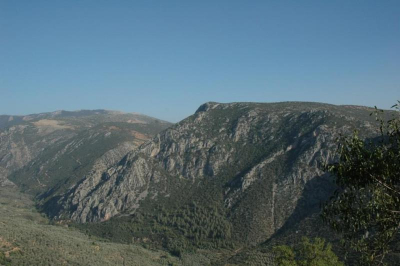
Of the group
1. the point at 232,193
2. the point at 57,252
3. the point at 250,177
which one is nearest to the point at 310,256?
the point at 57,252

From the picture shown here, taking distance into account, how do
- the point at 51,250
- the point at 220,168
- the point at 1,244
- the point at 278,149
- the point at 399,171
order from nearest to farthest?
the point at 399,171
the point at 1,244
the point at 51,250
the point at 278,149
the point at 220,168

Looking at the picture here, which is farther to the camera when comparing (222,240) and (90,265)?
(222,240)

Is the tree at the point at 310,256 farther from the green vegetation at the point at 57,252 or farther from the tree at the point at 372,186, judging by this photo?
the green vegetation at the point at 57,252

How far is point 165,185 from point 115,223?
3642 centimetres

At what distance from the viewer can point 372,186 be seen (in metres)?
18.9

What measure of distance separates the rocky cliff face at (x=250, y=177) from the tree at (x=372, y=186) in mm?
112059

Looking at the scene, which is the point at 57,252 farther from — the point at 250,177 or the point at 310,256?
the point at 250,177

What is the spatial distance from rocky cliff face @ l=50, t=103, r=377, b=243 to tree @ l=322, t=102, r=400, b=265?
368ft

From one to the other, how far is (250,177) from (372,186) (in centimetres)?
14450

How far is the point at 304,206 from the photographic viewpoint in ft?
448

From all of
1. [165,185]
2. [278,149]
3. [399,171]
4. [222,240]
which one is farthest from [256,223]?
[399,171]

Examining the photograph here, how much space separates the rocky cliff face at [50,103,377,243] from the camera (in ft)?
465

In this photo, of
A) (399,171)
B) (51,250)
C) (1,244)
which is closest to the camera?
(399,171)

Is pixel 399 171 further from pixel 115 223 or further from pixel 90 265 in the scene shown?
pixel 115 223
